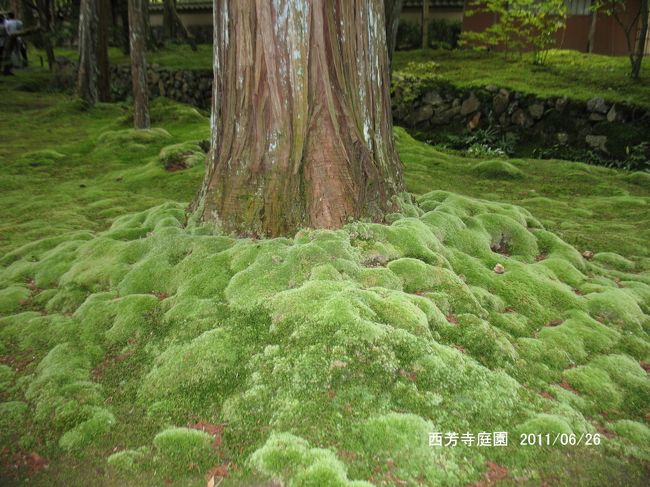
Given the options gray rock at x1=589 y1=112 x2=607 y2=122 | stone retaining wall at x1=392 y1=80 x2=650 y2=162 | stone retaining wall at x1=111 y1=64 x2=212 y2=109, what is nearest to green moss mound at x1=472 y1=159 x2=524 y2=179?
stone retaining wall at x1=392 y1=80 x2=650 y2=162

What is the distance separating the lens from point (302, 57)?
4316 millimetres

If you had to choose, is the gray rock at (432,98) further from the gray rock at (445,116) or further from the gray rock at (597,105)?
the gray rock at (597,105)

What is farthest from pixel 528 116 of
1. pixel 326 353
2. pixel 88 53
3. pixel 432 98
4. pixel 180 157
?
pixel 88 53

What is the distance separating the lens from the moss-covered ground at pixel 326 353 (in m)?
2.74

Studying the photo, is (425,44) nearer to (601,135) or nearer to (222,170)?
(601,135)

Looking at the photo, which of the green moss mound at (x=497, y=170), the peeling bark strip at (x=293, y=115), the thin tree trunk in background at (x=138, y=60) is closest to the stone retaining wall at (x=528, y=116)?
the green moss mound at (x=497, y=170)

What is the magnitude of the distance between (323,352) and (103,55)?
15.3 m

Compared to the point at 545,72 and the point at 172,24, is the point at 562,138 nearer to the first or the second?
the point at 545,72

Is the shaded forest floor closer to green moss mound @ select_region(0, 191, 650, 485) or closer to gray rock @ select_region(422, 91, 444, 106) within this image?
gray rock @ select_region(422, 91, 444, 106)

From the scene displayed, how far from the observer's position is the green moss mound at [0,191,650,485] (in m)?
2.78

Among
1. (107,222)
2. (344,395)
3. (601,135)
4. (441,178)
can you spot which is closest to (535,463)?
(344,395)

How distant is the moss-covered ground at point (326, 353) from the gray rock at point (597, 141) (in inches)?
257

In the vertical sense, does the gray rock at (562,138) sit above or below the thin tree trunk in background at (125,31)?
below

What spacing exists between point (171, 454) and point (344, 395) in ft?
3.40
